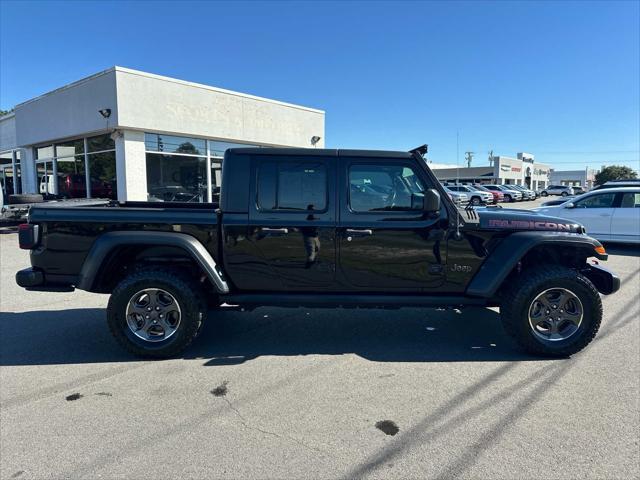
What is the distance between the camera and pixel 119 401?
3.26 m

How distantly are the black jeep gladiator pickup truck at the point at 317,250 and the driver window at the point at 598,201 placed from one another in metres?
8.01

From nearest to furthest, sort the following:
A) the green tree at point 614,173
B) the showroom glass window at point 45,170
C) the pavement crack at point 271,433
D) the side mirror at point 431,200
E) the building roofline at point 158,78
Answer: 1. the pavement crack at point 271,433
2. the side mirror at point 431,200
3. the building roofline at point 158,78
4. the showroom glass window at point 45,170
5. the green tree at point 614,173

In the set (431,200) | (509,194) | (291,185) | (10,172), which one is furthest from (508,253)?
(509,194)

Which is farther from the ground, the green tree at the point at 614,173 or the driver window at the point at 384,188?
the green tree at the point at 614,173

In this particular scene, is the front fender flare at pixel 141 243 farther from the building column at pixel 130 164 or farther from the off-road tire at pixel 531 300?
the building column at pixel 130 164

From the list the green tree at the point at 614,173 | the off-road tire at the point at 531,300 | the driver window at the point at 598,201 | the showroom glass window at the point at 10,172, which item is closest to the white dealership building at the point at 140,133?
the showroom glass window at the point at 10,172

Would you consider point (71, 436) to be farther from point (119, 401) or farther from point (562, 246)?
point (562, 246)

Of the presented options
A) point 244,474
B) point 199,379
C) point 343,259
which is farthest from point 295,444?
point 343,259

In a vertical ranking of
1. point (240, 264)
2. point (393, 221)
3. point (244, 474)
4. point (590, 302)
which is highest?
point (393, 221)

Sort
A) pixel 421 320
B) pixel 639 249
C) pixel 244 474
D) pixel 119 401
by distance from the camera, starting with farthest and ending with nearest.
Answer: pixel 639 249
pixel 421 320
pixel 119 401
pixel 244 474

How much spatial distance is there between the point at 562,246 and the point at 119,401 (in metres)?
4.22

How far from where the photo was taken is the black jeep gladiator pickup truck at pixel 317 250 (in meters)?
3.98

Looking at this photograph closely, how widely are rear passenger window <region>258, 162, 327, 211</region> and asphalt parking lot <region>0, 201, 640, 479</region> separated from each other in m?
1.50

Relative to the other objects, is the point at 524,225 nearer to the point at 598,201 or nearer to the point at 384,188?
the point at 384,188
